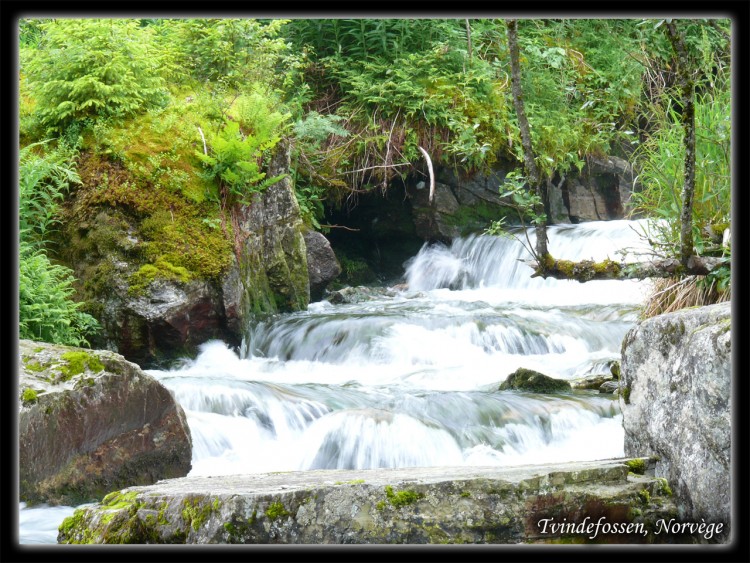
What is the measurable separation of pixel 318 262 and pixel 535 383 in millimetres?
5111

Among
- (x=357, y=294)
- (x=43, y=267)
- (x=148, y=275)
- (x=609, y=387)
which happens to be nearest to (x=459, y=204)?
(x=357, y=294)

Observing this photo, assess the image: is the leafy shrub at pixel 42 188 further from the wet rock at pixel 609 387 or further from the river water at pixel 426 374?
the wet rock at pixel 609 387

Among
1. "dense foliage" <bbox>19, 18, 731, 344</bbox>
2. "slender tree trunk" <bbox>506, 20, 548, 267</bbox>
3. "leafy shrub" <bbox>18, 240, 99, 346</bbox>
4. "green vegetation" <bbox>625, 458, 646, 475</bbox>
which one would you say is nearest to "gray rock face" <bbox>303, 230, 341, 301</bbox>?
"dense foliage" <bbox>19, 18, 731, 344</bbox>

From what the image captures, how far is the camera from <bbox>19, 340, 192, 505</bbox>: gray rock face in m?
4.21

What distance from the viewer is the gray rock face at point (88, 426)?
4.21 metres

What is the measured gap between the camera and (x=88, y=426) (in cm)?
441

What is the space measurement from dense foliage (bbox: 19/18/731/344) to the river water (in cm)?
134

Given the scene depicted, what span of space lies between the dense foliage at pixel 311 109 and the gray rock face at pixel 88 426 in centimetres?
258

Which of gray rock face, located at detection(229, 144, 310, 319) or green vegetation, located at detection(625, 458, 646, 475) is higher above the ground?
gray rock face, located at detection(229, 144, 310, 319)

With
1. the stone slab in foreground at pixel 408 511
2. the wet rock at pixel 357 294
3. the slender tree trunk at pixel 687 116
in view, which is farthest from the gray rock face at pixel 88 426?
the wet rock at pixel 357 294

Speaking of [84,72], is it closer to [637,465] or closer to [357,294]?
[357,294]

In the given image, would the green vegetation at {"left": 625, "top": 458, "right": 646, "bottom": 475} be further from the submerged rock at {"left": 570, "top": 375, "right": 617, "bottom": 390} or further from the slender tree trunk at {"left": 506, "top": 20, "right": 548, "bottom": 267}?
the submerged rock at {"left": 570, "top": 375, "right": 617, "bottom": 390}

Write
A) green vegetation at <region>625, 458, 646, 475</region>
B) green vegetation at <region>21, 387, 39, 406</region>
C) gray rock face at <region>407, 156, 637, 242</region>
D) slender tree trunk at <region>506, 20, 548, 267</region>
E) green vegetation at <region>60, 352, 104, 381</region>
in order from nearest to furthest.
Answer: green vegetation at <region>625, 458, 646, 475</region> < slender tree trunk at <region>506, 20, 548, 267</region> < green vegetation at <region>21, 387, 39, 406</region> < green vegetation at <region>60, 352, 104, 381</region> < gray rock face at <region>407, 156, 637, 242</region>

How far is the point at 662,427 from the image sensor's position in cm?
310
